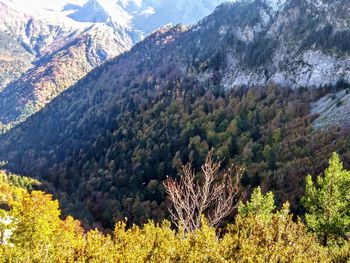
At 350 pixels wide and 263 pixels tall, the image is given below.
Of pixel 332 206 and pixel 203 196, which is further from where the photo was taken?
pixel 332 206

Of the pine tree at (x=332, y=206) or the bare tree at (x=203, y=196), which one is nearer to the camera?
the bare tree at (x=203, y=196)

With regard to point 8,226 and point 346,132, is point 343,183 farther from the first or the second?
point 346,132

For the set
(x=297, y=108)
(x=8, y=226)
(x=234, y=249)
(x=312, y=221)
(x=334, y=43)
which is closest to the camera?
(x=234, y=249)

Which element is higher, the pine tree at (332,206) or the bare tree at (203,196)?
the bare tree at (203,196)

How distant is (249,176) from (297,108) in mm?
42964

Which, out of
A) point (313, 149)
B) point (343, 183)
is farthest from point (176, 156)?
point (343, 183)

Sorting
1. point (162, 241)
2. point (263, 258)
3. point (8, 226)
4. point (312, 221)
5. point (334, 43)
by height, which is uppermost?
point (334, 43)

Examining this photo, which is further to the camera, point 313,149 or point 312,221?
point 313,149

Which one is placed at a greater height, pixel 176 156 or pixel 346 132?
pixel 176 156

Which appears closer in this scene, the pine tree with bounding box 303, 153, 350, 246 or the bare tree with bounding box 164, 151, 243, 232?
the bare tree with bounding box 164, 151, 243, 232

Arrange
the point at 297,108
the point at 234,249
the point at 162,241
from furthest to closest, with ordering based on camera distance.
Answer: the point at 297,108 < the point at 162,241 < the point at 234,249

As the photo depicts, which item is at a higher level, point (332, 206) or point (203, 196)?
point (203, 196)

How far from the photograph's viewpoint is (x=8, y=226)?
187ft

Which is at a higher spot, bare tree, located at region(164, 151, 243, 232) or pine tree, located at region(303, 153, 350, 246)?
bare tree, located at region(164, 151, 243, 232)
